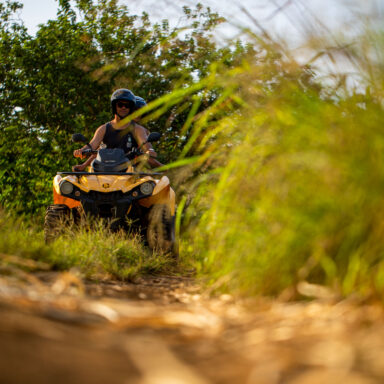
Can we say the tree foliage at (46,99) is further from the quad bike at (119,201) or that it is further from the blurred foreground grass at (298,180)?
the blurred foreground grass at (298,180)

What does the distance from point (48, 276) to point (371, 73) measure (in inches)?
71.5

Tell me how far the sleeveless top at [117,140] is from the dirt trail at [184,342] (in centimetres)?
411

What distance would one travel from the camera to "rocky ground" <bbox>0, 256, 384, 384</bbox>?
104 cm

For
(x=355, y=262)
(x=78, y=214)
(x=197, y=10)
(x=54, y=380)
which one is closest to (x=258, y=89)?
(x=197, y=10)

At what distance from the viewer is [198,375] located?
1.09 metres

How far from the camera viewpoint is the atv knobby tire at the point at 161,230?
16.4ft

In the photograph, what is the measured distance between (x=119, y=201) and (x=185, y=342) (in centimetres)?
371

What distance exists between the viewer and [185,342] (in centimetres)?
145

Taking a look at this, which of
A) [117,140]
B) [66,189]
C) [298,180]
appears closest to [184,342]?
[298,180]

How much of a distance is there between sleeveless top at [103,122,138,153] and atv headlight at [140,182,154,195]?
2.92ft

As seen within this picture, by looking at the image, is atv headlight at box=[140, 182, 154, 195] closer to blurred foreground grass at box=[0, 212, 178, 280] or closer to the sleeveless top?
blurred foreground grass at box=[0, 212, 178, 280]

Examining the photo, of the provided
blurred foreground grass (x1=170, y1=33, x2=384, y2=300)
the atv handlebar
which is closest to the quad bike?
the atv handlebar

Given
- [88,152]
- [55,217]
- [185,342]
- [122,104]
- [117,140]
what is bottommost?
[185,342]

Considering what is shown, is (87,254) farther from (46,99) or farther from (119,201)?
(46,99)
